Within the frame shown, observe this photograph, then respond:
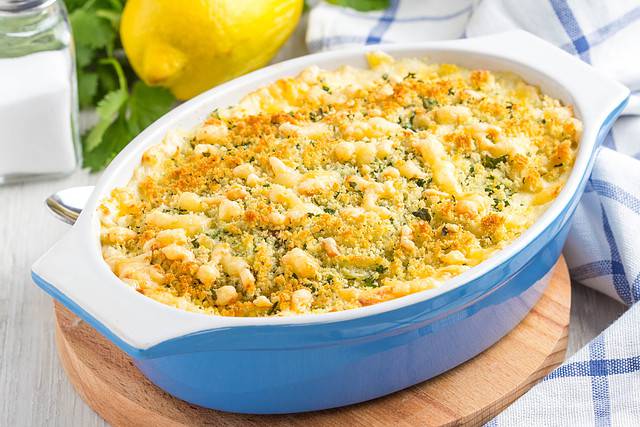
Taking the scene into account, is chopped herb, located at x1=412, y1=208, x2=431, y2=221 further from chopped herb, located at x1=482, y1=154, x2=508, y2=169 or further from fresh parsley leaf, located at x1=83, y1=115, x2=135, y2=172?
fresh parsley leaf, located at x1=83, y1=115, x2=135, y2=172

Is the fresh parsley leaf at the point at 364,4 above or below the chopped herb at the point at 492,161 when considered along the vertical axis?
below

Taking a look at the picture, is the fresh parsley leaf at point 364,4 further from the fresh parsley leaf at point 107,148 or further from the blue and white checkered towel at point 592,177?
the fresh parsley leaf at point 107,148

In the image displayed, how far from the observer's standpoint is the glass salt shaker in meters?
2.29

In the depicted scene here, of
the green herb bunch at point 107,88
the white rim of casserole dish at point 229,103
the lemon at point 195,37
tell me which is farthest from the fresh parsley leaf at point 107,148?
the white rim of casserole dish at point 229,103

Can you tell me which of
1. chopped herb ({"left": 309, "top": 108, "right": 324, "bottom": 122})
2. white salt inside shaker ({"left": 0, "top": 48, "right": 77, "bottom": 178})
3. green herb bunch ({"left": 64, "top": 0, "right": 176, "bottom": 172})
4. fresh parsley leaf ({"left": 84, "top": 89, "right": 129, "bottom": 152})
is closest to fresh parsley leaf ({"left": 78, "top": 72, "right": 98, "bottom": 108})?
green herb bunch ({"left": 64, "top": 0, "right": 176, "bottom": 172})

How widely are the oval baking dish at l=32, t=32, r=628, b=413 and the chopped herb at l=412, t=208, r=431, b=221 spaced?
17 centimetres

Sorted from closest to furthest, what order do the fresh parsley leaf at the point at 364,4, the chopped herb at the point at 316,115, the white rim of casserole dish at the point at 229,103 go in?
the white rim of casserole dish at the point at 229,103
the chopped herb at the point at 316,115
the fresh parsley leaf at the point at 364,4

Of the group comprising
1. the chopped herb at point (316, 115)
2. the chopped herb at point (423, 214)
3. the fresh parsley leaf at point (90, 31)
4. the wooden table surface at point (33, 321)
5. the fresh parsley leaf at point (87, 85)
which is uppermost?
the chopped herb at point (316, 115)

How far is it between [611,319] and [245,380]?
0.89 metres

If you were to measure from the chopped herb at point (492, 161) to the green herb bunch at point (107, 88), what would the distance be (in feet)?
3.18

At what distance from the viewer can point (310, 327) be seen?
1464 mm

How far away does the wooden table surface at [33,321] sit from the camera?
6.04ft

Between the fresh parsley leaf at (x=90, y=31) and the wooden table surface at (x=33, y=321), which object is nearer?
the wooden table surface at (x=33, y=321)

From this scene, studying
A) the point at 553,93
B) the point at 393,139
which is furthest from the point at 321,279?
the point at 553,93
